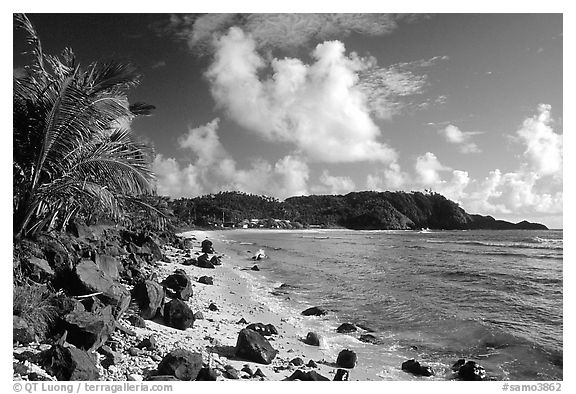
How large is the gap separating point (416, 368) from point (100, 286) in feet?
16.3

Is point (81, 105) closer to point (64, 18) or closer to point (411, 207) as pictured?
point (64, 18)

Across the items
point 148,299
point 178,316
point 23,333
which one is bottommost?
point 23,333

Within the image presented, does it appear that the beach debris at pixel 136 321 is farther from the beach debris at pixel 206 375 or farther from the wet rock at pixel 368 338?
the wet rock at pixel 368 338

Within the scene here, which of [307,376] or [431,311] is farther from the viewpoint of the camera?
[431,311]

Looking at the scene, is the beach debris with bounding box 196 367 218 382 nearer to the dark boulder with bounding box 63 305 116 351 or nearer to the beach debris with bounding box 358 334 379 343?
the dark boulder with bounding box 63 305 116 351

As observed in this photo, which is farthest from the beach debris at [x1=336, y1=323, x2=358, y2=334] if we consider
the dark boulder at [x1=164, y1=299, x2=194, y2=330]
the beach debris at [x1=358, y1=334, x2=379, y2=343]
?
the dark boulder at [x1=164, y1=299, x2=194, y2=330]

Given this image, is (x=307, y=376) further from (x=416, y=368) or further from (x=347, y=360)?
(x=416, y=368)

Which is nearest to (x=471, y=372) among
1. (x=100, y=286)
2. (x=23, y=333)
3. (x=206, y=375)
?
(x=206, y=375)

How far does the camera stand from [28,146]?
6.09m

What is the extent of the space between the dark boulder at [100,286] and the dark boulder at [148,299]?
0.47 metres

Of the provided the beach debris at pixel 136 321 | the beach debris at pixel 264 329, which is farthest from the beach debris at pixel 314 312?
the beach debris at pixel 136 321

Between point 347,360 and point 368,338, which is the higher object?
point 368,338

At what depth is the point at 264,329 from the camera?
7516 mm

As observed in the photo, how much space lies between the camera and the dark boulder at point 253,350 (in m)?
5.84
